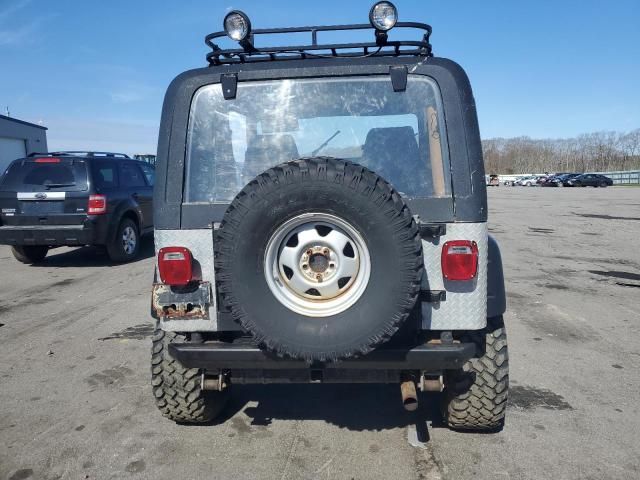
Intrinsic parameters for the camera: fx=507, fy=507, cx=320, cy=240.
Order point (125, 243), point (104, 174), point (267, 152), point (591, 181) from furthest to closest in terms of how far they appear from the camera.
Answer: point (591, 181) → point (125, 243) → point (104, 174) → point (267, 152)

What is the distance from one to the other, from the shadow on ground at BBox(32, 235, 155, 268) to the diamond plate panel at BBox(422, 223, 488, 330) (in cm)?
769

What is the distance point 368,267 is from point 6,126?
34024 millimetres

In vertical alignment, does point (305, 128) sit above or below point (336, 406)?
above

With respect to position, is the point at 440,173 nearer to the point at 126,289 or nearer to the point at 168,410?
the point at 168,410

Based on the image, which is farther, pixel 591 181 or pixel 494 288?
pixel 591 181

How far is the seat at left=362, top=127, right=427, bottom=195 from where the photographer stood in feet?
9.25

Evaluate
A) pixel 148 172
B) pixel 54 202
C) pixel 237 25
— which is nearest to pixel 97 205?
pixel 54 202

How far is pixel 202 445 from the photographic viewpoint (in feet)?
10.1

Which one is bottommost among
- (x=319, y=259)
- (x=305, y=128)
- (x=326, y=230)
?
(x=319, y=259)

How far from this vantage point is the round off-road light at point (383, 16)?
2885 millimetres

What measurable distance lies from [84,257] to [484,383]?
905 cm

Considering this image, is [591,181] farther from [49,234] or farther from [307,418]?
[307,418]

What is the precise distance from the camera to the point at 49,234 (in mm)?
8250

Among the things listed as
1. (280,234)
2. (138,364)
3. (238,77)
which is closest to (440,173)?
(280,234)
